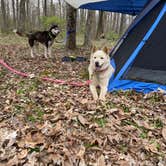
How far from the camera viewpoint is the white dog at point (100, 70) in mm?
4230

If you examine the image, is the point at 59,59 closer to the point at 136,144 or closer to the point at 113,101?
the point at 113,101

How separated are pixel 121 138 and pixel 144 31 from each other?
2754 millimetres

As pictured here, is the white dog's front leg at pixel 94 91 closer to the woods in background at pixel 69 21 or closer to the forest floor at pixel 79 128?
the forest floor at pixel 79 128

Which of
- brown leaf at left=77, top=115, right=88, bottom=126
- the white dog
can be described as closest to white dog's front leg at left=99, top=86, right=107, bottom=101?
the white dog

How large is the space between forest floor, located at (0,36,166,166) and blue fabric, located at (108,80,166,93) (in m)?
0.18

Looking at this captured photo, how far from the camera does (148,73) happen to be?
4.68 metres

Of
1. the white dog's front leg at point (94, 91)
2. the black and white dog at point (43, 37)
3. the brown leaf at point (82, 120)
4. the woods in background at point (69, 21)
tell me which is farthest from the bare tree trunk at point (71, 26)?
the brown leaf at point (82, 120)

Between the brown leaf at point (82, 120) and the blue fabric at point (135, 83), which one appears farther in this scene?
the blue fabric at point (135, 83)

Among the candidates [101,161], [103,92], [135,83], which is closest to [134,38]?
[135,83]

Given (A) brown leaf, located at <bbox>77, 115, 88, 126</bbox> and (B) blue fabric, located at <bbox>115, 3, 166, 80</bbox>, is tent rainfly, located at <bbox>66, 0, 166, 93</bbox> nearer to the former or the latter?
(B) blue fabric, located at <bbox>115, 3, 166, 80</bbox>

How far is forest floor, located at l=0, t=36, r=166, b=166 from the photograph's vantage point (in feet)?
7.71

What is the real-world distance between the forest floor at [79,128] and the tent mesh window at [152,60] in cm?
49

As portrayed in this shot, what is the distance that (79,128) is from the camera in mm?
2809

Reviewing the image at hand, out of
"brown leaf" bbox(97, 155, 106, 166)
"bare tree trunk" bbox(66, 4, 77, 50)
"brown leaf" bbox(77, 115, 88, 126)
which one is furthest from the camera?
"bare tree trunk" bbox(66, 4, 77, 50)
